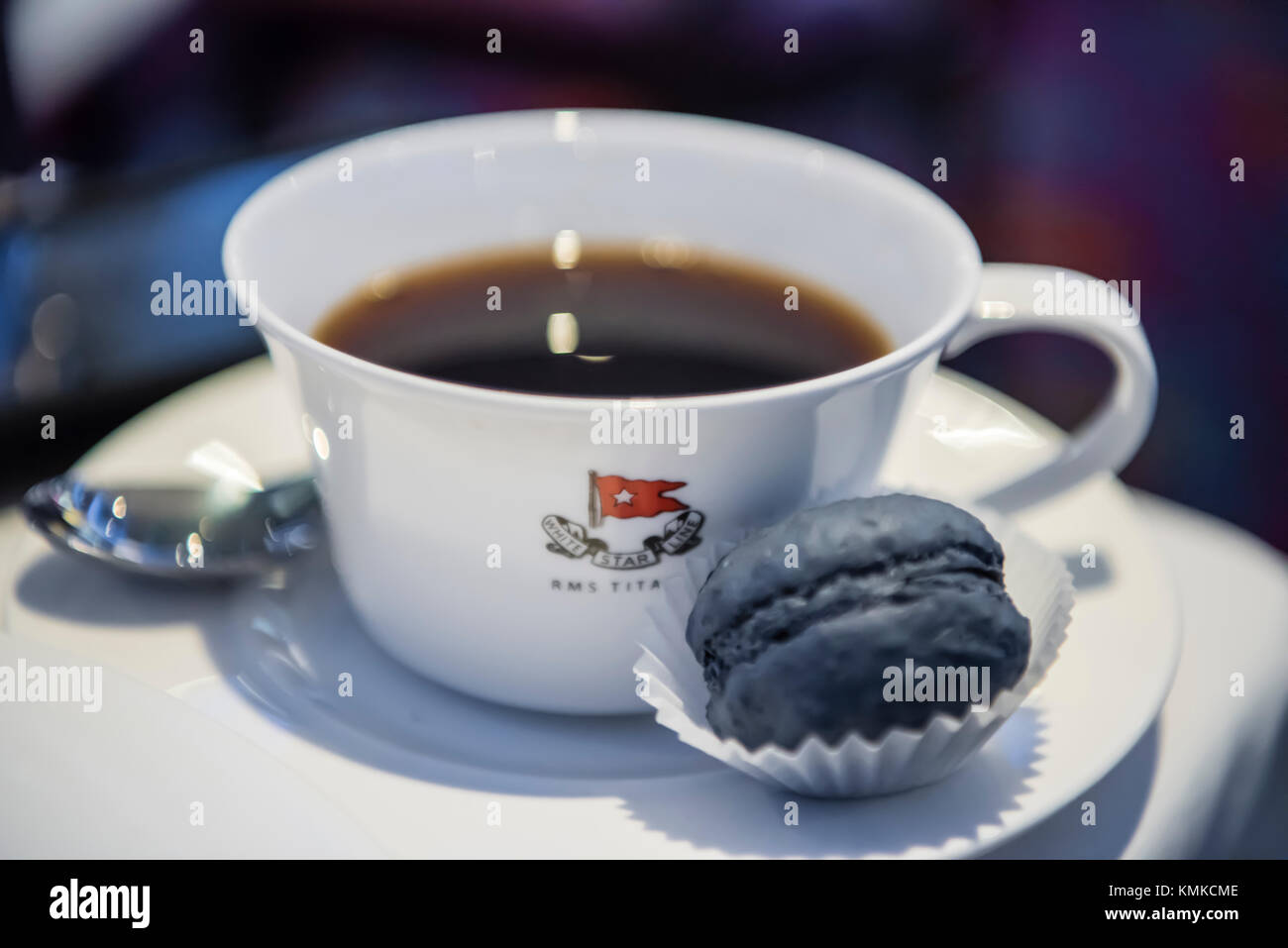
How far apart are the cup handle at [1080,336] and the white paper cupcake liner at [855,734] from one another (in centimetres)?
12

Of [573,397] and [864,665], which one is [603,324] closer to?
[573,397]

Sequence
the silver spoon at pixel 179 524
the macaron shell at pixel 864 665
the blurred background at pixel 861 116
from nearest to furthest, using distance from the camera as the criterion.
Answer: the macaron shell at pixel 864 665 < the silver spoon at pixel 179 524 < the blurred background at pixel 861 116

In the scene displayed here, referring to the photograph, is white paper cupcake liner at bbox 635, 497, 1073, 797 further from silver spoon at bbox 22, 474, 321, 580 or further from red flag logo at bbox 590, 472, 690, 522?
silver spoon at bbox 22, 474, 321, 580

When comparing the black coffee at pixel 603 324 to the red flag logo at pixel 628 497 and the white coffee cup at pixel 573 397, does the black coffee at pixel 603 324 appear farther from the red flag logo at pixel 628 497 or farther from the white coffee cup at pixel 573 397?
the red flag logo at pixel 628 497

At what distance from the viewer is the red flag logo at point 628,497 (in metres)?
0.68

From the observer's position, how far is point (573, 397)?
27.9 inches

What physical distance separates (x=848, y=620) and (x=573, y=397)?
0.63 feet

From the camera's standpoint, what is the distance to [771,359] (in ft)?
3.02

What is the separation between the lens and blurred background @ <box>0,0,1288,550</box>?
137 cm

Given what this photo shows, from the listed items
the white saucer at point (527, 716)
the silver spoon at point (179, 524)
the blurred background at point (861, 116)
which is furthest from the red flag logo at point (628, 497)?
the blurred background at point (861, 116)

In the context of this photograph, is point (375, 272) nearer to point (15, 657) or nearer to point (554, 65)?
point (15, 657)


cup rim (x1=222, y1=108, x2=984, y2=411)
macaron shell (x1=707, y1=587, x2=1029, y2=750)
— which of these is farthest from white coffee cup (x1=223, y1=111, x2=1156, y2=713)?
macaron shell (x1=707, y1=587, x2=1029, y2=750)
